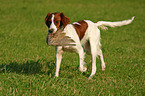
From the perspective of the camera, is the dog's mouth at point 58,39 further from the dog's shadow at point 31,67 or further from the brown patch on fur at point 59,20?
the dog's shadow at point 31,67

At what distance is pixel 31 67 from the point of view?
5598 mm

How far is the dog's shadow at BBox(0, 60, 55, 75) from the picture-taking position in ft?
17.7

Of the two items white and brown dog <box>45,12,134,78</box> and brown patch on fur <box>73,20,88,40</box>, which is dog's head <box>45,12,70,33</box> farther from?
brown patch on fur <box>73,20,88,40</box>

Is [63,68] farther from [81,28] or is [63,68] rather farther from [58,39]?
[58,39]

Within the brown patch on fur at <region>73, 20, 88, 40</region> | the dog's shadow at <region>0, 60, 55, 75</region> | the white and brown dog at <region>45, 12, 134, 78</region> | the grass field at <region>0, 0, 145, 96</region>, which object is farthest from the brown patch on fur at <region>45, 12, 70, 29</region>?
the dog's shadow at <region>0, 60, 55, 75</region>

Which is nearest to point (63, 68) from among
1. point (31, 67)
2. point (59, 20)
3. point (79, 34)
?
point (31, 67)

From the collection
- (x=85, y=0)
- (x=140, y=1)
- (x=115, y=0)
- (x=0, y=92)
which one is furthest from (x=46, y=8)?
(x=0, y=92)

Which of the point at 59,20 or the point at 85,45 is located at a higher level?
the point at 59,20

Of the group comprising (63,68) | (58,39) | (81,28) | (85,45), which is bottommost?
(63,68)

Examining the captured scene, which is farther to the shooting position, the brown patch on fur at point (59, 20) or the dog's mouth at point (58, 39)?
the brown patch on fur at point (59, 20)

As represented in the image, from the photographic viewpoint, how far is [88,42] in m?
5.84

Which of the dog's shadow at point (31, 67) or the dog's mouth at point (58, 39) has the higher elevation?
the dog's mouth at point (58, 39)

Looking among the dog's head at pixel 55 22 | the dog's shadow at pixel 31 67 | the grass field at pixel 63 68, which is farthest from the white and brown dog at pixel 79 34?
the dog's shadow at pixel 31 67

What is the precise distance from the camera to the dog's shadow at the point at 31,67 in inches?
212
